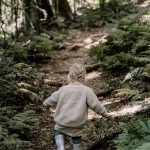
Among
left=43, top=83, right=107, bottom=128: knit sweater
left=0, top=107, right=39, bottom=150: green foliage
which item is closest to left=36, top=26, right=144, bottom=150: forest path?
left=0, top=107, right=39, bottom=150: green foliage

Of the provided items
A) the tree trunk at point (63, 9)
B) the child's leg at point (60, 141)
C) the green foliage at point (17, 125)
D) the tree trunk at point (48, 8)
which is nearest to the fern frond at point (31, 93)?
the green foliage at point (17, 125)

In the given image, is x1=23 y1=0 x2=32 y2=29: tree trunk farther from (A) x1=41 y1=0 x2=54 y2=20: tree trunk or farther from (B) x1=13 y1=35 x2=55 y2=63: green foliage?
(B) x1=13 y1=35 x2=55 y2=63: green foliage

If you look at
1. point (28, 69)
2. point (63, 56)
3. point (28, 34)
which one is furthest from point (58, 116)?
point (28, 34)

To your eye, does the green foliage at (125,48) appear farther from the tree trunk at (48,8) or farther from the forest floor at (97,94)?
the tree trunk at (48,8)

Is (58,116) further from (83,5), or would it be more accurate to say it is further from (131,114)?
(83,5)

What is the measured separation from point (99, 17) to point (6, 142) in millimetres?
16298

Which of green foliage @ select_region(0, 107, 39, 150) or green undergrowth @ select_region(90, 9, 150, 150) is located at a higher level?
green undergrowth @ select_region(90, 9, 150, 150)

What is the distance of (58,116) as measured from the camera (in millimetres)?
5590

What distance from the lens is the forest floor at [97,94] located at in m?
6.84

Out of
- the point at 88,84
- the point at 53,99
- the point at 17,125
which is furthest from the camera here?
the point at 88,84

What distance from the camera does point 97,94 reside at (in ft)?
31.3

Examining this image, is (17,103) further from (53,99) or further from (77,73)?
(77,73)

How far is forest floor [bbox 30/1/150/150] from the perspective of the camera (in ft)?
22.4

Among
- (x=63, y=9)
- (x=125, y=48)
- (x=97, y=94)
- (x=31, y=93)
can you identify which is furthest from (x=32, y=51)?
(x=63, y=9)
